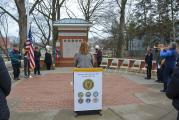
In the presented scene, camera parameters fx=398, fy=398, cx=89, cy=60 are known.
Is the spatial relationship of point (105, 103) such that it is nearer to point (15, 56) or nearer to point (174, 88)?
point (174, 88)

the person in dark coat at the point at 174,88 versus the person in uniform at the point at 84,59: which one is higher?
the person in uniform at the point at 84,59

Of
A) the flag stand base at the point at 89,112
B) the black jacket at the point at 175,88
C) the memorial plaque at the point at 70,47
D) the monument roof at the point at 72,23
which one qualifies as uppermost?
the monument roof at the point at 72,23

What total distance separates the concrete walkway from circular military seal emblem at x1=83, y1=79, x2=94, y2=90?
0.72 metres

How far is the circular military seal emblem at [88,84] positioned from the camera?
9.54 m

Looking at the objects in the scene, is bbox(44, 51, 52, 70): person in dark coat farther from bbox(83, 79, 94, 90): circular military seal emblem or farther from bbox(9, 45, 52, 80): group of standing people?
bbox(83, 79, 94, 90): circular military seal emblem

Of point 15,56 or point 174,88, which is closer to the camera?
point 174,88

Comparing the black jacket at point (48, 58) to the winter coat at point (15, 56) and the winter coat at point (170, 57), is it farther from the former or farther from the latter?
the winter coat at point (170, 57)

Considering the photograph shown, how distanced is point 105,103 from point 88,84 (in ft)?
7.08

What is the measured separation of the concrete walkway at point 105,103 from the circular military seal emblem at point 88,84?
0.72 m

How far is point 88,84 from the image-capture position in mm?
9570

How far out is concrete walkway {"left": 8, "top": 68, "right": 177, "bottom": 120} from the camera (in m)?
9.77

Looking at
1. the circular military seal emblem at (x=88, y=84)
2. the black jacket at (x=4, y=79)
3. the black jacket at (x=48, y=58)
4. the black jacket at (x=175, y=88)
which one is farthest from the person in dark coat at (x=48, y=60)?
the black jacket at (x=175, y=88)

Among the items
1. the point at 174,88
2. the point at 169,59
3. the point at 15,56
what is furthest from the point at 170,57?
the point at 15,56

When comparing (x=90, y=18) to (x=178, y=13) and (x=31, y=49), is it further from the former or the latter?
(x=31, y=49)
